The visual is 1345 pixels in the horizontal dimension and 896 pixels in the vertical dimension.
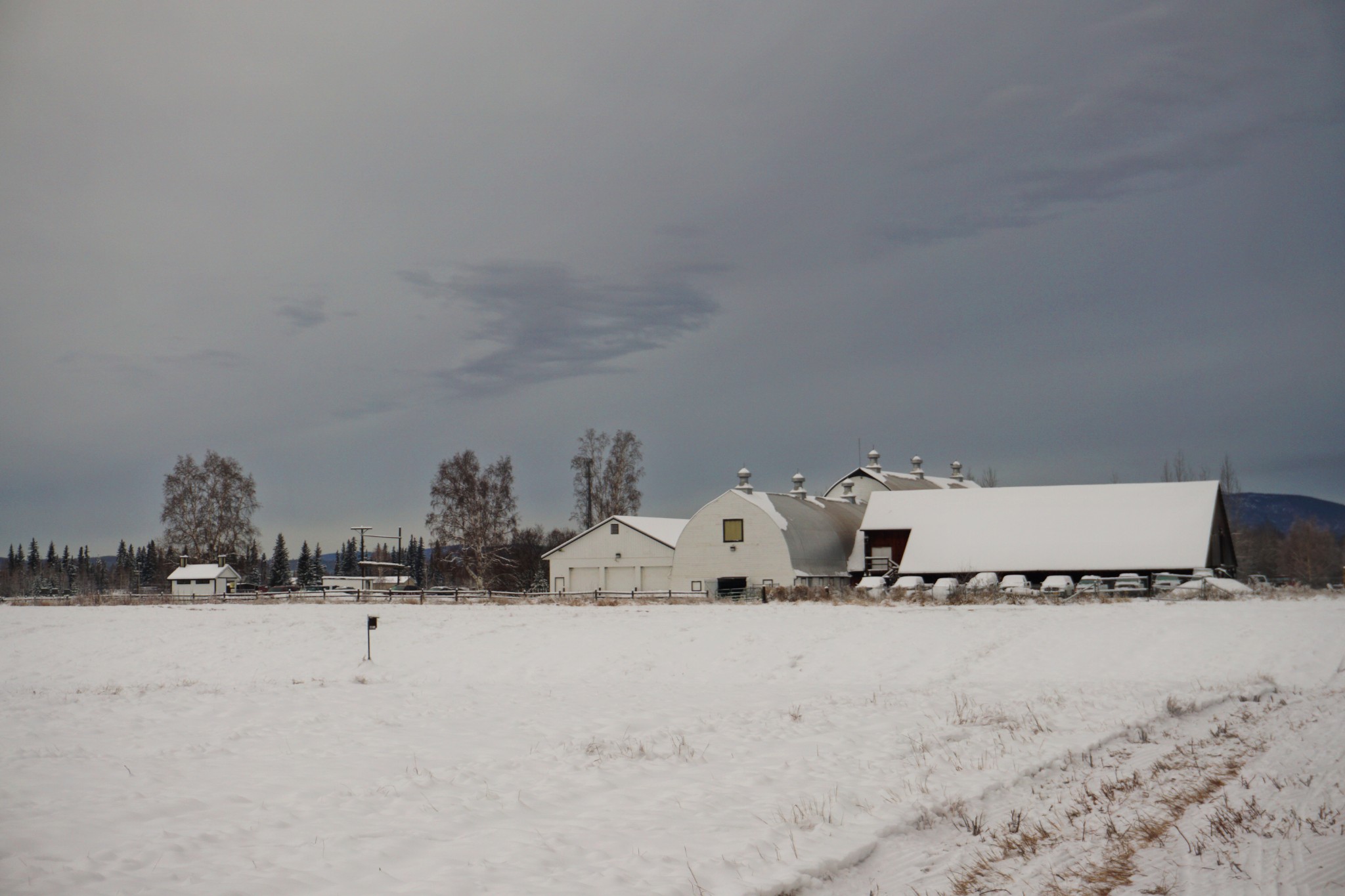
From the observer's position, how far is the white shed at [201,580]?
74562 mm

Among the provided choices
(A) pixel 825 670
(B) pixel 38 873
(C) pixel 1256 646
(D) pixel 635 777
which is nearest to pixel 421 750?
(D) pixel 635 777

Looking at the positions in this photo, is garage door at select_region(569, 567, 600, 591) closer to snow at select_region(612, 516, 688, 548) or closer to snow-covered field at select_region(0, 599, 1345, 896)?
snow at select_region(612, 516, 688, 548)

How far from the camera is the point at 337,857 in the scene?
797 cm

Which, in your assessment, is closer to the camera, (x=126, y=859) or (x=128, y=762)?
(x=126, y=859)

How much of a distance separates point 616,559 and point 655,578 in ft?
10.1

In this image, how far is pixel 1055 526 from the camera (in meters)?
52.4

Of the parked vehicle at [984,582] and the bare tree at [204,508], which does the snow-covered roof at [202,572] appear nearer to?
the bare tree at [204,508]

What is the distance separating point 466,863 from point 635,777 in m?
3.49

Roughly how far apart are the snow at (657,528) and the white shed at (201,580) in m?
33.0

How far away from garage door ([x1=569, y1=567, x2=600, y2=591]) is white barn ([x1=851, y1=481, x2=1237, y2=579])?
16.7 m

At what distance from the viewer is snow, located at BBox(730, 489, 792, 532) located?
5409 centimetres

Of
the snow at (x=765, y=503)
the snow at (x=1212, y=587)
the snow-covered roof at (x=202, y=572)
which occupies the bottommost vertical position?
the snow at (x=1212, y=587)

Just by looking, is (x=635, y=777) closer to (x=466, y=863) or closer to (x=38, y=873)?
(x=466, y=863)

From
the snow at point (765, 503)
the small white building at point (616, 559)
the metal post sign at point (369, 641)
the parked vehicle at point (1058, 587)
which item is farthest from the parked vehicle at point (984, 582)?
the metal post sign at point (369, 641)
